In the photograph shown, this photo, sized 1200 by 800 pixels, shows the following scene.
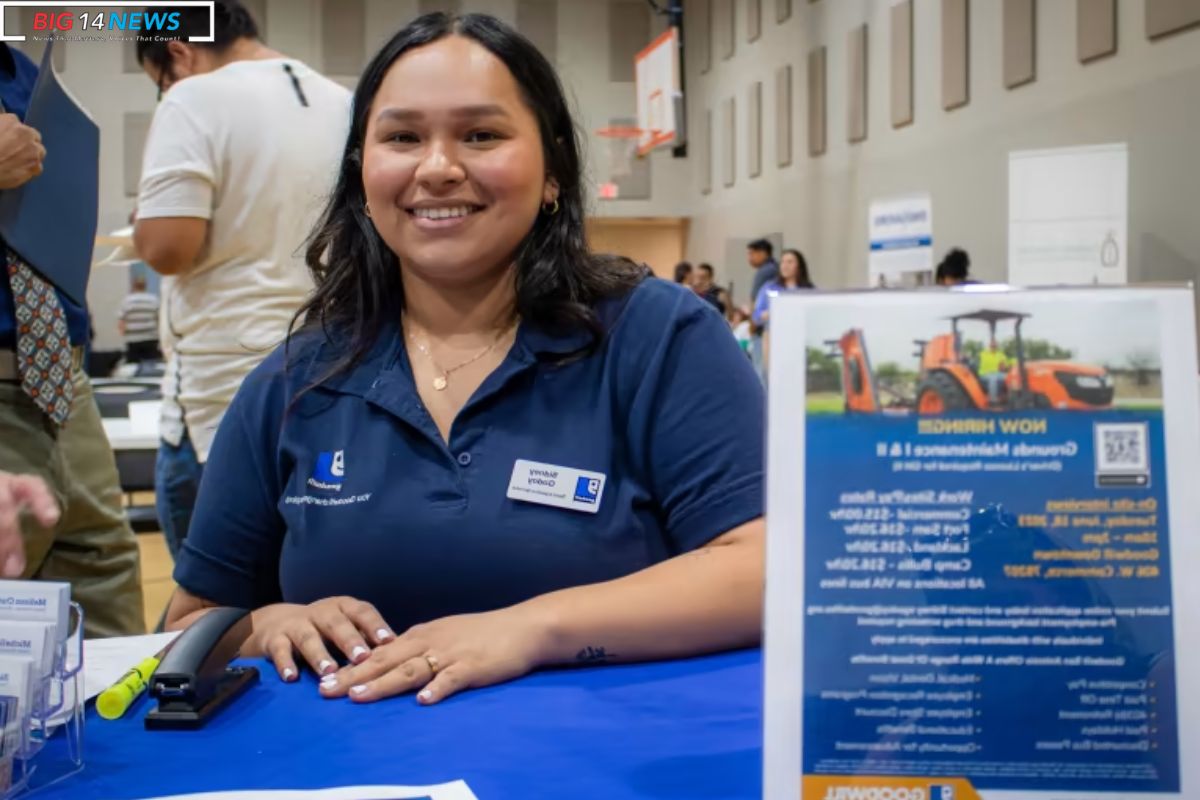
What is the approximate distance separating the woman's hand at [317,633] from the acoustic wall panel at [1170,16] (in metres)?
6.02

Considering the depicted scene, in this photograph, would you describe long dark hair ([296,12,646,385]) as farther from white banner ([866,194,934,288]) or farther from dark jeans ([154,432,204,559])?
white banner ([866,194,934,288])

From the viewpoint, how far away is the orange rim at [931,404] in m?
0.68

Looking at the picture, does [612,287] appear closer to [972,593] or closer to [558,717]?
[558,717]

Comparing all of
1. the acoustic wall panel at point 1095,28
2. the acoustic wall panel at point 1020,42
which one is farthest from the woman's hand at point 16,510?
the acoustic wall panel at point 1020,42

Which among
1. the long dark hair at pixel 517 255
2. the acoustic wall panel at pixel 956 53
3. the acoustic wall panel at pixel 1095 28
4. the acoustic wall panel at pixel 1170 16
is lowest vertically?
the long dark hair at pixel 517 255

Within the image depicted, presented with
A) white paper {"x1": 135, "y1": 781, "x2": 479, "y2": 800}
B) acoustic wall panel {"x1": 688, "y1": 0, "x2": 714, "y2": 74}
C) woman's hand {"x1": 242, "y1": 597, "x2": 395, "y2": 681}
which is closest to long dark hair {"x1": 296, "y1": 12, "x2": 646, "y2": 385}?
woman's hand {"x1": 242, "y1": 597, "x2": 395, "y2": 681}

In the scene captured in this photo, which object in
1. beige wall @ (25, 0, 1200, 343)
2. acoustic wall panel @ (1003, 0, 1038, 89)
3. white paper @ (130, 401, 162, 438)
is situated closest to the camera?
white paper @ (130, 401, 162, 438)

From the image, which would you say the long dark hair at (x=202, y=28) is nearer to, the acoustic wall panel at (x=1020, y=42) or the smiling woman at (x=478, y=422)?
the smiling woman at (x=478, y=422)

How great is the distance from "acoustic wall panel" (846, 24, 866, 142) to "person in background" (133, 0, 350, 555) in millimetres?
7761

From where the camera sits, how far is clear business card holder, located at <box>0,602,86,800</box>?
0.82 m

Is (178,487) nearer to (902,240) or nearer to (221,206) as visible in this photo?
(221,206)

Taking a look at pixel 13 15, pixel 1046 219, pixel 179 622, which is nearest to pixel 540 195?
pixel 179 622

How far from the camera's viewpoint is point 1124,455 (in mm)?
677

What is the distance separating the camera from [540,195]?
1.57 meters
